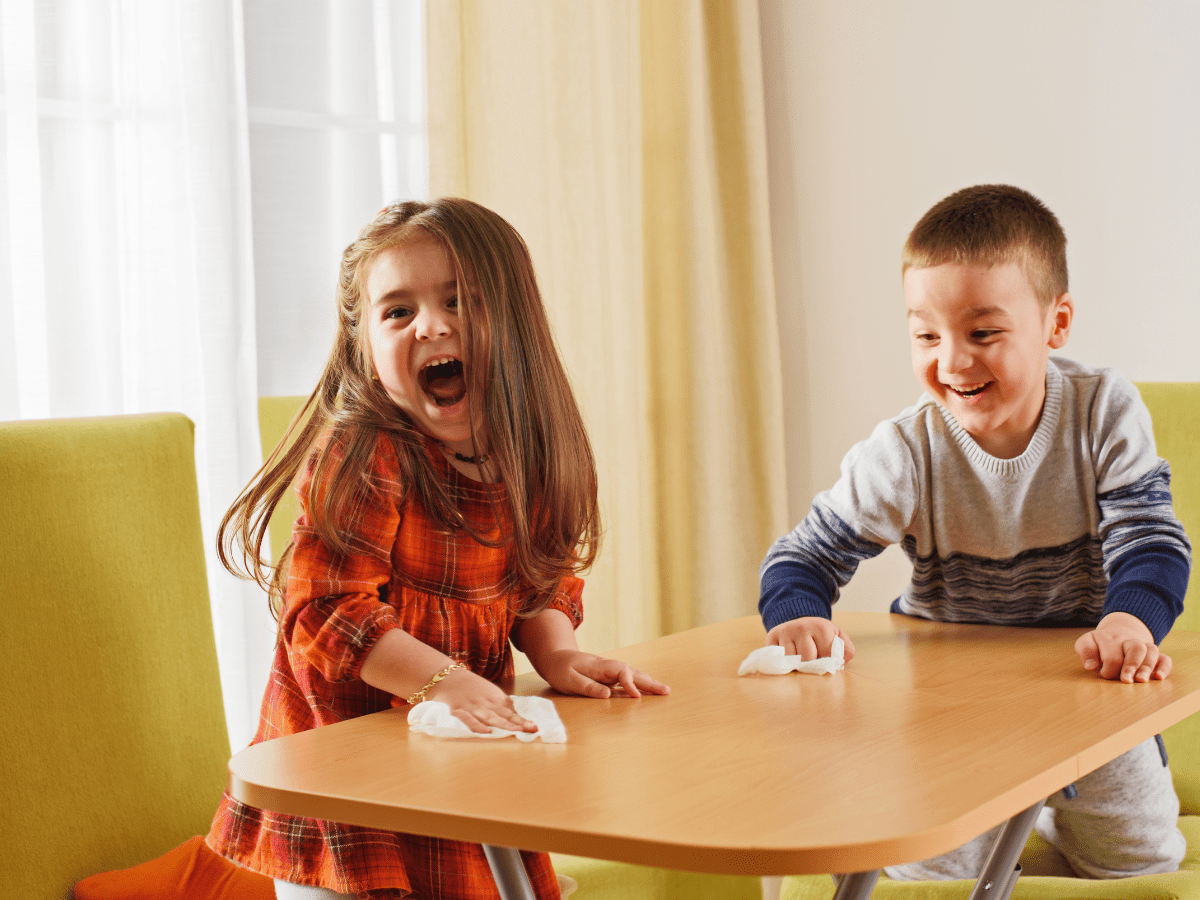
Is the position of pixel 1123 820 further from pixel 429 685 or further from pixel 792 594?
pixel 429 685

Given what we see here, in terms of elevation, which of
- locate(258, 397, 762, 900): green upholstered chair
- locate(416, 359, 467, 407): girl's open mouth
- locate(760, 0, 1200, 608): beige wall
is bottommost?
locate(258, 397, 762, 900): green upholstered chair

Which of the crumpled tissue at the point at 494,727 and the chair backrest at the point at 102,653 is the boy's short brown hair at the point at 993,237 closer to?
the crumpled tissue at the point at 494,727

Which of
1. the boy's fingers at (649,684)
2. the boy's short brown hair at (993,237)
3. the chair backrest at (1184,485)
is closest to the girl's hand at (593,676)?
the boy's fingers at (649,684)

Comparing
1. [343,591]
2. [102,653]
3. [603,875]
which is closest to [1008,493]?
[603,875]

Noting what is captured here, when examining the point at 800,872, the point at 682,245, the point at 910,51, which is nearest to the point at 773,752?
the point at 800,872

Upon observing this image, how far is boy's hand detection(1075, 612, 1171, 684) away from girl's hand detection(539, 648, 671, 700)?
0.38m

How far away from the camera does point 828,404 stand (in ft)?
8.95

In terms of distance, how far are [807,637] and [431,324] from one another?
1.57 feet

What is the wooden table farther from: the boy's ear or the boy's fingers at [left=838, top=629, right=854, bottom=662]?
the boy's ear

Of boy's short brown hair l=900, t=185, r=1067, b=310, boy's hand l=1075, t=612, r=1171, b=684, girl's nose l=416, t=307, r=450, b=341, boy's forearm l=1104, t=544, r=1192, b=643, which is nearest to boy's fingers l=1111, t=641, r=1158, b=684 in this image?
boy's hand l=1075, t=612, r=1171, b=684

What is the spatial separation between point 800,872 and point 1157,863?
83 centimetres

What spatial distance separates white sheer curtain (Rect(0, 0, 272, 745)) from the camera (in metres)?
1.70

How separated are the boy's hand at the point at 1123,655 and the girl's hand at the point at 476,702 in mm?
518

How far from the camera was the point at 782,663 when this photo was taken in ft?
3.63
